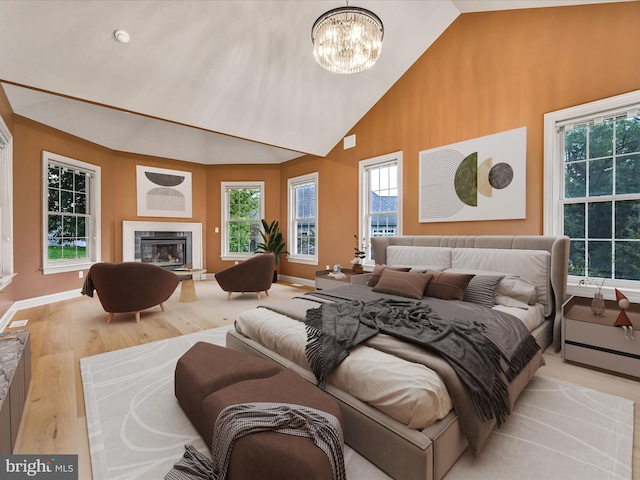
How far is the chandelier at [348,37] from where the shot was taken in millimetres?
2717

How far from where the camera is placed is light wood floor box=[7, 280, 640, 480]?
1.71 meters

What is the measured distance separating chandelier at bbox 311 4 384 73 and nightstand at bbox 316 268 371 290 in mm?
2727

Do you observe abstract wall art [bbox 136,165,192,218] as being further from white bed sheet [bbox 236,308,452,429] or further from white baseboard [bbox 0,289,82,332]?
white bed sheet [bbox 236,308,452,429]

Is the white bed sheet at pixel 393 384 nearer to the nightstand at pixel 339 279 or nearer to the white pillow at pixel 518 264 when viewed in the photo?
the white pillow at pixel 518 264

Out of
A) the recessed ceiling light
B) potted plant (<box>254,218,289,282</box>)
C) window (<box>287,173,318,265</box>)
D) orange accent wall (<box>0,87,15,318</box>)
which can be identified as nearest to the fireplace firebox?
potted plant (<box>254,218,289,282</box>)

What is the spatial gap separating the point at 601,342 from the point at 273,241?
18.7 ft

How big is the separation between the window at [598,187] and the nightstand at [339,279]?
2.32 m

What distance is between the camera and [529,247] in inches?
128

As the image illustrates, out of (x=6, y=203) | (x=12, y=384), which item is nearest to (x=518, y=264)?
(x=12, y=384)

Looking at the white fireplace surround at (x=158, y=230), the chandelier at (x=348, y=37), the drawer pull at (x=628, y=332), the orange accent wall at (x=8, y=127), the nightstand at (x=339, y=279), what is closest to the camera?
the drawer pull at (x=628, y=332)

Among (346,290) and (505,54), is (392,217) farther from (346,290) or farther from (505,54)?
(505,54)

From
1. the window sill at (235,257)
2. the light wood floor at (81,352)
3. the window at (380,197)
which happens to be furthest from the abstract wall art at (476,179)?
the window sill at (235,257)

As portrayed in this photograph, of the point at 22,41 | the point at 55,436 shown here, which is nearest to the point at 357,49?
the point at 22,41

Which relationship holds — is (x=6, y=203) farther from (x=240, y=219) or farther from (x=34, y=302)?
(x=240, y=219)
